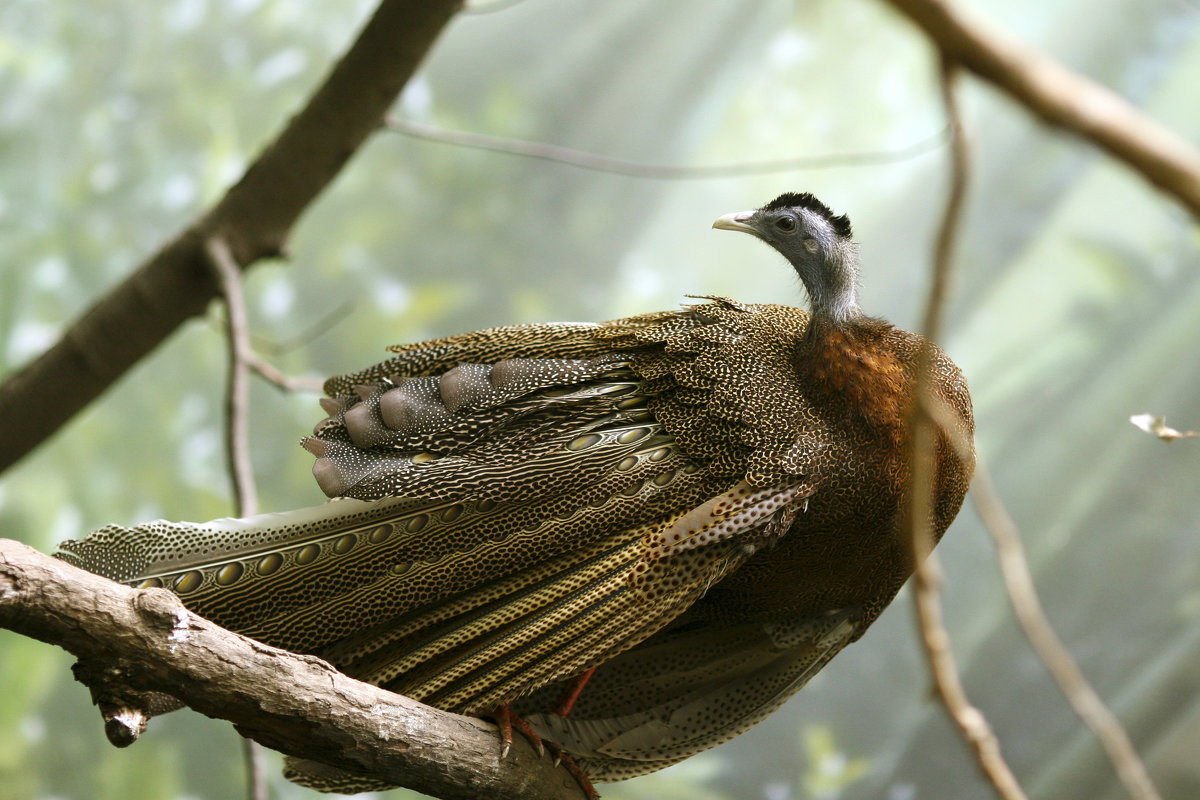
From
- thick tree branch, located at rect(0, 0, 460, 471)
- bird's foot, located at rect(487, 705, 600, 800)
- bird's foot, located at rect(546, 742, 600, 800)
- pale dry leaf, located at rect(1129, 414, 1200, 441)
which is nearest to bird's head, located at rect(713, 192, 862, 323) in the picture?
pale dry leaf, located at rect(1129, 414, 1200, 441)

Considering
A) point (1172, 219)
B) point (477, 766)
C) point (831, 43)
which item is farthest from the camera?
point (831, 43)

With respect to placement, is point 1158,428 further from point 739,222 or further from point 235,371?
point 235,371

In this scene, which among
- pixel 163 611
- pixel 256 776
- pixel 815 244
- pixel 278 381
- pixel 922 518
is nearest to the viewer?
pixel 922 518

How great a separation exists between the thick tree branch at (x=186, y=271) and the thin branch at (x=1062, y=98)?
6.15ft

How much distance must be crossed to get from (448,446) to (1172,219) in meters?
2.70

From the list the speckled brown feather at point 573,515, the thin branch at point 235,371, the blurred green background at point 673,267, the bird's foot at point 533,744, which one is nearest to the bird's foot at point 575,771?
the bird's foot at point 533,744

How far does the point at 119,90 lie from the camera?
3588mm

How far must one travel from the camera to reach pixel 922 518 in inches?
23.5

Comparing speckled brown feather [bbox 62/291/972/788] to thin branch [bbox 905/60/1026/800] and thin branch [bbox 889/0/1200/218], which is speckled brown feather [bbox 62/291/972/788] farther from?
thin branch [bbox 889/0/1200/218]

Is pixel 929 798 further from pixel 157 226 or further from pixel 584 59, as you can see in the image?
pixel 157 226

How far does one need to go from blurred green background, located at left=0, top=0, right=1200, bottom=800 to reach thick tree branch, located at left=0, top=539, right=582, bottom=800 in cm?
221

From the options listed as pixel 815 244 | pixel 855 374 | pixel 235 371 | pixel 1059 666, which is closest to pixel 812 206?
pixel 815 244

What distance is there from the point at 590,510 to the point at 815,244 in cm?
58

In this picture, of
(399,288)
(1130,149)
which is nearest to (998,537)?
(1130,149)
